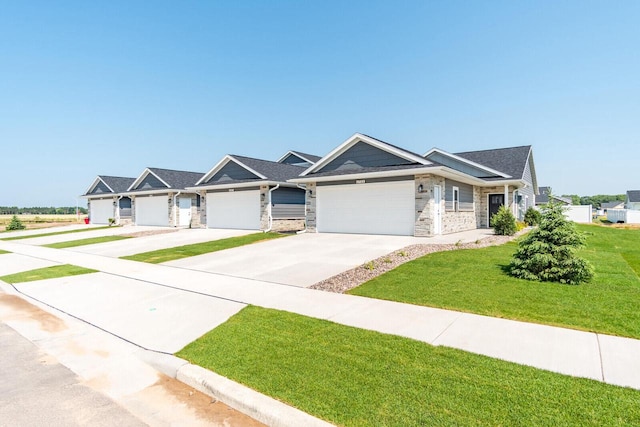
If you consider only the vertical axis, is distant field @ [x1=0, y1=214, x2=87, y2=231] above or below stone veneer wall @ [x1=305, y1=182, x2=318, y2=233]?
below

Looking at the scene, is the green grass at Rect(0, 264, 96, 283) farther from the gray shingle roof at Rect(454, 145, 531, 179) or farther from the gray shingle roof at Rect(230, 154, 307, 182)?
the gray shingle roof at Rect(454, 145, 531, 179)

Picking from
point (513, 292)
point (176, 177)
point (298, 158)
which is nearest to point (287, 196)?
point (298, 158)

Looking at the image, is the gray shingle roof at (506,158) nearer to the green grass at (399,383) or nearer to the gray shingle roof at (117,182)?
the green grass at (399,383)

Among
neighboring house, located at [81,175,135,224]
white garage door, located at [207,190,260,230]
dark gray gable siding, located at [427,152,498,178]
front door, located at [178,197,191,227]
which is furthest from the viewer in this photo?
neighboring house, located at [81,175,135,224]

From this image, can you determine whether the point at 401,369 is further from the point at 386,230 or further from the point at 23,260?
the point at 23,260

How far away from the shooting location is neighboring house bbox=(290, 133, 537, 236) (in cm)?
1458

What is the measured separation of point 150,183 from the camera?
28.7 metres

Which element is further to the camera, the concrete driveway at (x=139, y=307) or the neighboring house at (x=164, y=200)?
the neighboring house at (x=164, y=200)

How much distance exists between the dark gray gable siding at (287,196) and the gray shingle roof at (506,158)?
13.5 metres

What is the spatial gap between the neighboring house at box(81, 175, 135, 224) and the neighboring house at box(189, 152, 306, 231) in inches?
534

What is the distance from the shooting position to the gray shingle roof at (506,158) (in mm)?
21406

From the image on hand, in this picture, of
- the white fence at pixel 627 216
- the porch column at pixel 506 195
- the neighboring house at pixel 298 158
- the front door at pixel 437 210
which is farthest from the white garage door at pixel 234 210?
the white fence at pixel 627 216

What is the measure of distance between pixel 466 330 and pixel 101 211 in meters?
40.1

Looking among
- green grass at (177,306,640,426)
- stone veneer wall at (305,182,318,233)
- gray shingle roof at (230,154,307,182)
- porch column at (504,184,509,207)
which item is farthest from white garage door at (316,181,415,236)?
green grass at (177,306,640,426)
